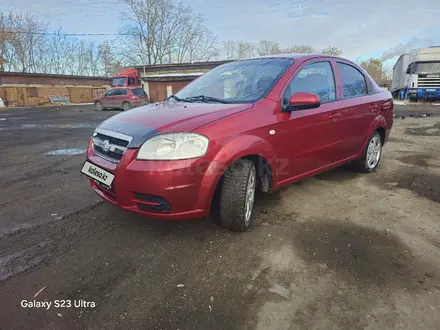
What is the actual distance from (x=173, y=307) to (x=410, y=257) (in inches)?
74.1

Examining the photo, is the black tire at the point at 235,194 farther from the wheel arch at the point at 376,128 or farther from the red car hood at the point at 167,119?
the wheel arch at the point at 376,128

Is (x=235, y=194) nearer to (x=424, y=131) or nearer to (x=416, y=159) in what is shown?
(x=416, y=159)

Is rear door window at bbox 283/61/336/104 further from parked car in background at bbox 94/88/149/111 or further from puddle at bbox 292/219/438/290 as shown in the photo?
parked car in background at bbox 94/88/149/111

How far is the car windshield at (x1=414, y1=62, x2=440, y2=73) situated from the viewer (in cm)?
1923

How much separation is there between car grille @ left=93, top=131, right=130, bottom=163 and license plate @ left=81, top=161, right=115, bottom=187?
4.6 inches

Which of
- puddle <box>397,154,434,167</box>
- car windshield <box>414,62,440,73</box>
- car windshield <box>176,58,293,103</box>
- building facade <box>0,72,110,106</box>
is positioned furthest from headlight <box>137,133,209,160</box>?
building facade <box>0,72,110,106</box>

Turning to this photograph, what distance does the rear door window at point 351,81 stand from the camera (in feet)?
12.3

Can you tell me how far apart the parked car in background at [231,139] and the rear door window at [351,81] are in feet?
0.08

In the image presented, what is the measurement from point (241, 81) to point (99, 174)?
1.74 metres

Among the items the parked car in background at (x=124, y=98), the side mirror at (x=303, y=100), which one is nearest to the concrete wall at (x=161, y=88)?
the parked car in background at (x=124, y=98)

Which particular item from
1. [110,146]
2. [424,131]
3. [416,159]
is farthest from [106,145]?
[424,131]

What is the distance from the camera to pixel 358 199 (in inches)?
138

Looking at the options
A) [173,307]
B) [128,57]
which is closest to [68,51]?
[128,57]

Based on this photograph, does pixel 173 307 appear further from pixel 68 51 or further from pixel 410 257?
pixel 68 51
